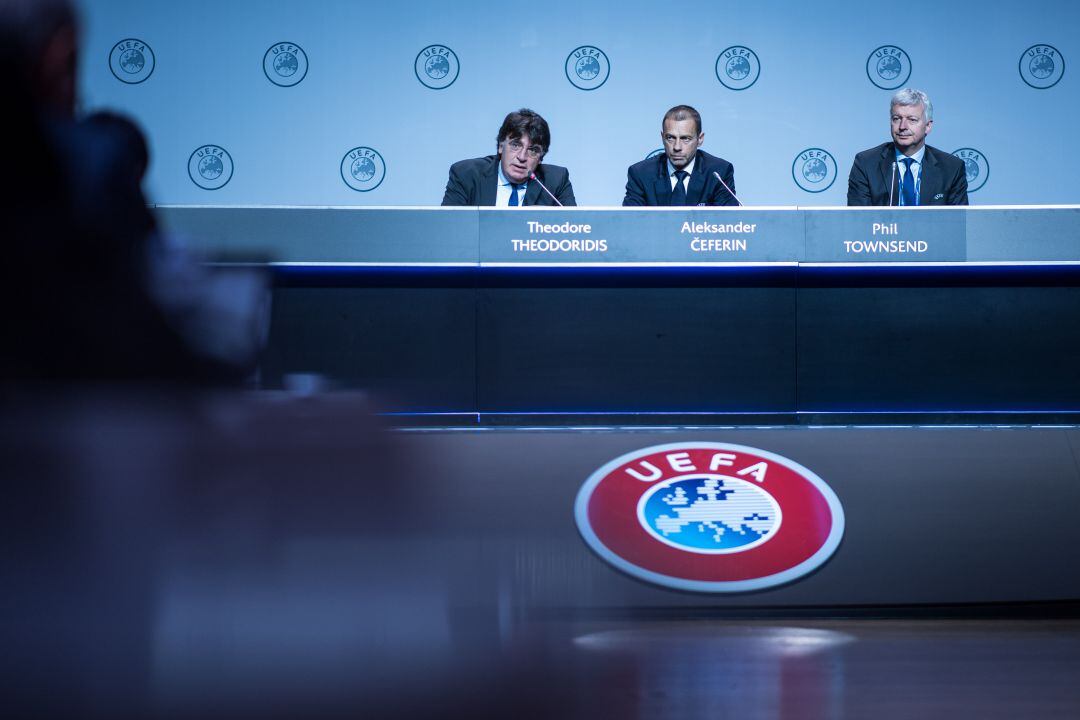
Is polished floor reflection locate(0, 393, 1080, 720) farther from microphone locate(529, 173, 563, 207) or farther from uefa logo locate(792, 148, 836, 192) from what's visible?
uefa logo locate(792, 148, 836, 192)

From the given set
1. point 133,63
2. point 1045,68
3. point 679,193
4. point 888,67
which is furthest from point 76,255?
point 1045,68

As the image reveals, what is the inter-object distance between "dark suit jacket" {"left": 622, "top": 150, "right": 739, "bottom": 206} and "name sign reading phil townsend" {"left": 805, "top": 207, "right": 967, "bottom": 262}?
1.74 ft

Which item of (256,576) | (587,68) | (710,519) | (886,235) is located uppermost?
(587,68)

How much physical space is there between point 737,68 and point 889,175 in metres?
1.88

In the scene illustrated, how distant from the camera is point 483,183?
3.70 metres

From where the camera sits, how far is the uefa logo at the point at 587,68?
210 inches

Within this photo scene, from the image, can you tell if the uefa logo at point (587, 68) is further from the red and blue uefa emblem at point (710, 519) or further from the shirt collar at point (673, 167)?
the red and blue uefa emblem at point (710, 519)

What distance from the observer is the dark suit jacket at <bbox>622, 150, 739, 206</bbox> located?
12.1 ft

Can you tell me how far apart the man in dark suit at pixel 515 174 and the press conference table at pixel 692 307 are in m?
0.46

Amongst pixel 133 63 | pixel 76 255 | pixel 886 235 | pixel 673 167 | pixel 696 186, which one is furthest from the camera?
pixel 133 63

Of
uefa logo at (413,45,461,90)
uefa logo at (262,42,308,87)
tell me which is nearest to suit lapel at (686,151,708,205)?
uefa logo at (413,45,461,90)

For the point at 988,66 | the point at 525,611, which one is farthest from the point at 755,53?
the point at 525,611

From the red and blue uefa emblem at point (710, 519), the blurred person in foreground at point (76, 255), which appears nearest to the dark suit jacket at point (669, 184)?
the red and blue uefa emblem at point (710, 519)

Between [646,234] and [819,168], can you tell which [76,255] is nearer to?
[646,234]
